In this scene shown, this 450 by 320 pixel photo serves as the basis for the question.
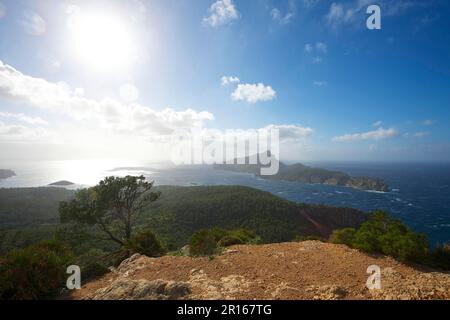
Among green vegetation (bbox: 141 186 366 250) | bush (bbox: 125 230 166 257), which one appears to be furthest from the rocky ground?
green vegetation (bbox: 141 186 366 250)

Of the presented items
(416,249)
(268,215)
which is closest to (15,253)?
(416,249)

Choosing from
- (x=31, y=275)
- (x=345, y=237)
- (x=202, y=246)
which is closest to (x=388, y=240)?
(x=345, y=237)

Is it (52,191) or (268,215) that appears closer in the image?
(268,215)

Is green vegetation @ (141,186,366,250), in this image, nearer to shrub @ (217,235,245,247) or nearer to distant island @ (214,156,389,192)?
shrub @ (217,235,245,247)

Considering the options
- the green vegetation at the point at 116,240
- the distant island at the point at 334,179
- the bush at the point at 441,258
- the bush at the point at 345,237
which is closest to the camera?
the green vegetation at the point at 116,240

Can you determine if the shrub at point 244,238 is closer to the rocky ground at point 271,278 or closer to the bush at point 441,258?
the rocky ground at point 271,278

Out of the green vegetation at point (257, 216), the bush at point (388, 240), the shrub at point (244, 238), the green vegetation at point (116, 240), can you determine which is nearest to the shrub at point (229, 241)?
the green vegetation at point (116, 240)

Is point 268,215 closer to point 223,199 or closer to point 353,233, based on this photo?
point 223,199
